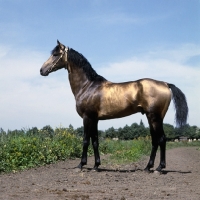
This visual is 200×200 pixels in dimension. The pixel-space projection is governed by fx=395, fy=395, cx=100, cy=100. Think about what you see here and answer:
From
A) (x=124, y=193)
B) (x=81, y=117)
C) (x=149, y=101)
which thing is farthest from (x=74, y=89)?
(x=124, y=193)

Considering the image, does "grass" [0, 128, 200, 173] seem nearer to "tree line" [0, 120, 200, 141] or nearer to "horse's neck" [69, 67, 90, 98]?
"tree line" [0, 120, 200, 141]

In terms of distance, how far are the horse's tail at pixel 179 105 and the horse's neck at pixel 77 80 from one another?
6.34ft

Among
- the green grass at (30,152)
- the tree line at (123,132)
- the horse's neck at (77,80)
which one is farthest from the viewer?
the tree line at (123,132)

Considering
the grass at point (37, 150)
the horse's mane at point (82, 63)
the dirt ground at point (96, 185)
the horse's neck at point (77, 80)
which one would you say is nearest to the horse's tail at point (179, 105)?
the dirt ground at point (96, 185)

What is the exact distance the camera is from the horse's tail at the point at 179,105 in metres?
8.27

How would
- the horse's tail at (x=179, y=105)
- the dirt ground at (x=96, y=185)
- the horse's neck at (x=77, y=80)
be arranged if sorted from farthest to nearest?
the horse's neck at (x=77, y=80)
the horse's tail at (x=179, y=105)
the dirt ground at (x=96, y=185)

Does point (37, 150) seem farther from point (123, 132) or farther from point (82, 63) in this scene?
point (123, 132)

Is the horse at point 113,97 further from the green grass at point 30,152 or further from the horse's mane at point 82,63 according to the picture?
the green grass at point 30,152

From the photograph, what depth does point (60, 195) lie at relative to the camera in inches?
217

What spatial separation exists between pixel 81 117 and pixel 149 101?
156 centimetres

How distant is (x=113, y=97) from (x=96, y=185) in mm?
2233

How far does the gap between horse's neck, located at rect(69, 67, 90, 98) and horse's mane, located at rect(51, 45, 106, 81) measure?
0.31ft

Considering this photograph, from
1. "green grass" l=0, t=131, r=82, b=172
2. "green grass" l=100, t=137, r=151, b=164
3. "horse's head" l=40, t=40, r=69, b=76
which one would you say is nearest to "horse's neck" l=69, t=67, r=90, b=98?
"horse's head" l=40, t=40, r=69, b=76

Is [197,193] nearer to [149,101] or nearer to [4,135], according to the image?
[149,101]
